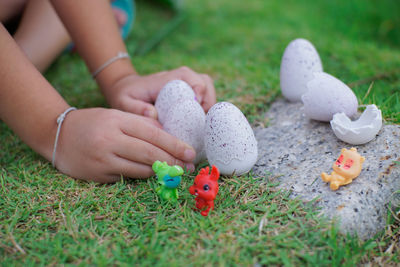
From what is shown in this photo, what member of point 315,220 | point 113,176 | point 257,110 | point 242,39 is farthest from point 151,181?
point 242,39

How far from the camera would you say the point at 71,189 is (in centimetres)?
142

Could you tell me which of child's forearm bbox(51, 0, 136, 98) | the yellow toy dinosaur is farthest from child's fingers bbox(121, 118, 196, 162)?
child's forearm bbox(51, 0, 136, 98)

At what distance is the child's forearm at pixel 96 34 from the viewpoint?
187 cm

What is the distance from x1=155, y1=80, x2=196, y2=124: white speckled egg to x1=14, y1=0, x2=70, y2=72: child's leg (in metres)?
1.16

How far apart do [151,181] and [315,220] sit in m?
0.64

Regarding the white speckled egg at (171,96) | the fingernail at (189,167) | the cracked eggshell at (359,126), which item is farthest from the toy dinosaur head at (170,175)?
the cracked eggshell at (359,126)

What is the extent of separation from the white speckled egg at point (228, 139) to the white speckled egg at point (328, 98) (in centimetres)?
36

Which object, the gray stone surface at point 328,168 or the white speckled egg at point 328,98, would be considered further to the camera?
the white speckled egg at point 328,98

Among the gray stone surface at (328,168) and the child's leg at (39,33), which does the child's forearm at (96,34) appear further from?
the gray stone surface at (328,168)

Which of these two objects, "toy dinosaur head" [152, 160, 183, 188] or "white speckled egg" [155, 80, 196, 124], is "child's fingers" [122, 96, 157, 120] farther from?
"toy dinosaur head" [152, 160, 183, 188]

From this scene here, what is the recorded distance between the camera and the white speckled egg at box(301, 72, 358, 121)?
58.9 inches

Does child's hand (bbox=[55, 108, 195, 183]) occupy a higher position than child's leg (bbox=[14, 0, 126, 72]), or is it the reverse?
child's leg (bbox=[14, 0, 126, 72])

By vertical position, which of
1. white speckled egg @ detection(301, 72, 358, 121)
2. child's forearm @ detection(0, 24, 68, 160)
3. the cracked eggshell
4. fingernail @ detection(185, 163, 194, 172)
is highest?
child's forearm @ detection(0, 24, 68, 160)

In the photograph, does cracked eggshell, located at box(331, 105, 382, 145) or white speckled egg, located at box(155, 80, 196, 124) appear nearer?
cracked eggshell, located at box(331, 105, 382, 145)
